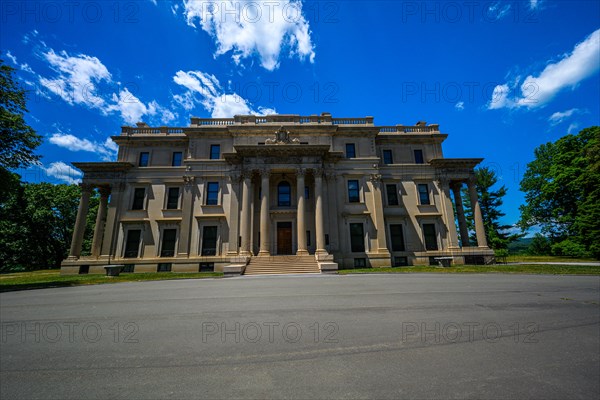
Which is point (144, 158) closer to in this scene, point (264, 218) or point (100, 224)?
point (100, 224)

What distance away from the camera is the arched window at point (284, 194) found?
25.3m

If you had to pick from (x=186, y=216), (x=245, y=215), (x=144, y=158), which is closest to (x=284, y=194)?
(x=245, y=215)

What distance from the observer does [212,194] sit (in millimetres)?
25438

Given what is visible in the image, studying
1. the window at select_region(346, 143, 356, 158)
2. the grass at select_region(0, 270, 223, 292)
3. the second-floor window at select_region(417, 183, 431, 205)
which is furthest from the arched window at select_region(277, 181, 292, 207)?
the second-floor window at select_region(417, 183, 431, 205)

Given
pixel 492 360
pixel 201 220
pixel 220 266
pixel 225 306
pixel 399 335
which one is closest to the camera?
pixel 492 360

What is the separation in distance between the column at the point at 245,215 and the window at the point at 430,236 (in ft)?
58.6

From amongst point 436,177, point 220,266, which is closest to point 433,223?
point 436,177

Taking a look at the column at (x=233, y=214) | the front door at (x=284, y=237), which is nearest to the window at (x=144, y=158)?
the column at (x=233, y=214)

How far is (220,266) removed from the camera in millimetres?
23062

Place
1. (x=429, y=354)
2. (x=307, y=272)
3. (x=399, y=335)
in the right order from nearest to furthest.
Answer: (x=429, y=354) → (x=399, y=335) → (x=307, y=272)

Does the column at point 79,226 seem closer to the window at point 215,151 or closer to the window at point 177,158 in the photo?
the window at point 177,158

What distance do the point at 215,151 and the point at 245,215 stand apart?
8.84 metres

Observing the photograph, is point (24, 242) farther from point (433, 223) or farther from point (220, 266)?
point (433, 223)

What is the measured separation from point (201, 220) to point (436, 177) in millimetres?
24994
